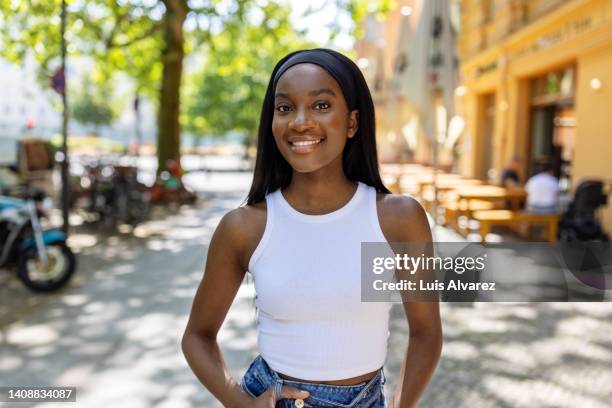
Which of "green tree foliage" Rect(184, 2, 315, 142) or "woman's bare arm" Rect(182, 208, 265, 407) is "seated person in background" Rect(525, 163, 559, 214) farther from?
"green tree foliage" Rect(184, 2, 315, 142)

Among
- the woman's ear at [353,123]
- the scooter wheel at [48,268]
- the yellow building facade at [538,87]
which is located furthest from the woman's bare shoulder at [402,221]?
the yellow building facade at [538,87]

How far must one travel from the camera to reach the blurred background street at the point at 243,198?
14.8 feet

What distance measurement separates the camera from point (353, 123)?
5.22 feet

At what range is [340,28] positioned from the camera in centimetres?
1688

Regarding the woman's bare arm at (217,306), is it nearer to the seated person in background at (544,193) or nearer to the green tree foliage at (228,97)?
the seated person in background at (544,193)

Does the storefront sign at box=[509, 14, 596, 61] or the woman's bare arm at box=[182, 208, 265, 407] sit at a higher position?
the storefront sign at box=[509, 14, 596, 61]

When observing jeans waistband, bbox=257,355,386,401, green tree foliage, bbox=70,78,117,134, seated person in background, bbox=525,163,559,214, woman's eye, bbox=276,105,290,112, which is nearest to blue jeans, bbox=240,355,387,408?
jeans waistband, bbox=257,355,386,401

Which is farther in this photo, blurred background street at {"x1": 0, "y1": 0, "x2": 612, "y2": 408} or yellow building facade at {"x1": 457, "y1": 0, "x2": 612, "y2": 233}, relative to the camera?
yellow building facade at {"x1": 457, "y1": 0, "x2": 612, "y2": 233}

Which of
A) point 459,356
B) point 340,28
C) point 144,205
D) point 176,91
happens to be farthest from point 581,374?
point 176,91

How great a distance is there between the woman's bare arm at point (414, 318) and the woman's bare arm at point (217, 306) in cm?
34

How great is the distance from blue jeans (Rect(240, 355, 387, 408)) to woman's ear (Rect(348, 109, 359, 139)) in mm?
589

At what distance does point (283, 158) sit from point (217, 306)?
0.42 metres

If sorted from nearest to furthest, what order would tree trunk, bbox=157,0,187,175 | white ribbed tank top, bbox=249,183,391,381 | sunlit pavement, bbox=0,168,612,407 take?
white ribbed tank top, bbox=249,183,391,381 → sunlit pavement, bbox=0,168,612,407 → tree trunk, bbox=157,0,187,175

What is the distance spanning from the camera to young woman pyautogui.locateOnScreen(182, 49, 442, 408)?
1458 millimetres
